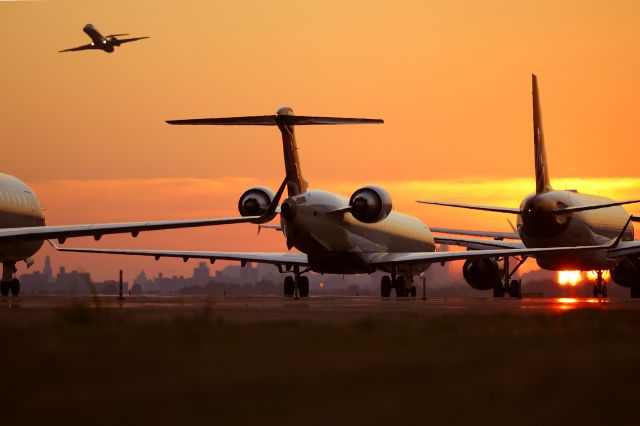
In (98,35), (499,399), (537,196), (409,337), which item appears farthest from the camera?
(98,35)

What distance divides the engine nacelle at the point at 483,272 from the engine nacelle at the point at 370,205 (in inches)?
407

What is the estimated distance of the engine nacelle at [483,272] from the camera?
61938mm

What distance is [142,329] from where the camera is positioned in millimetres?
15234

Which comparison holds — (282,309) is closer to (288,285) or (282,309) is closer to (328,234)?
(328,234)

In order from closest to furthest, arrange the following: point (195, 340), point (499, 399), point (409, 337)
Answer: point (499, 399) → point (195, 340) → point (409, 337)

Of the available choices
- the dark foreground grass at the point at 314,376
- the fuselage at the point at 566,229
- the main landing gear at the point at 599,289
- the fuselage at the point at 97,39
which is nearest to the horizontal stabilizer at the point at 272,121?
the fuselage at the point at 566,229

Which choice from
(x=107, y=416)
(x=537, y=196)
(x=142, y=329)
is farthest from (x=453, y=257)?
(x=107, y=416)

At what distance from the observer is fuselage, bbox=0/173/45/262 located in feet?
141

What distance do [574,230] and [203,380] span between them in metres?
55.2

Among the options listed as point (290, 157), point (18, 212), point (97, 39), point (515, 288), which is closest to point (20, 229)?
point (18, 212)

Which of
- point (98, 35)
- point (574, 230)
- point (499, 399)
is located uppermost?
point (98, 35)

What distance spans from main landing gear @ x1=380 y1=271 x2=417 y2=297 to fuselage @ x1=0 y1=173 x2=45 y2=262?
18822mm

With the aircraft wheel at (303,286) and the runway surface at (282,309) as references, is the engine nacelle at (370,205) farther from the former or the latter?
the runway surface at (282,309)

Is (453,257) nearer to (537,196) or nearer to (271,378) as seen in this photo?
(537,196)
